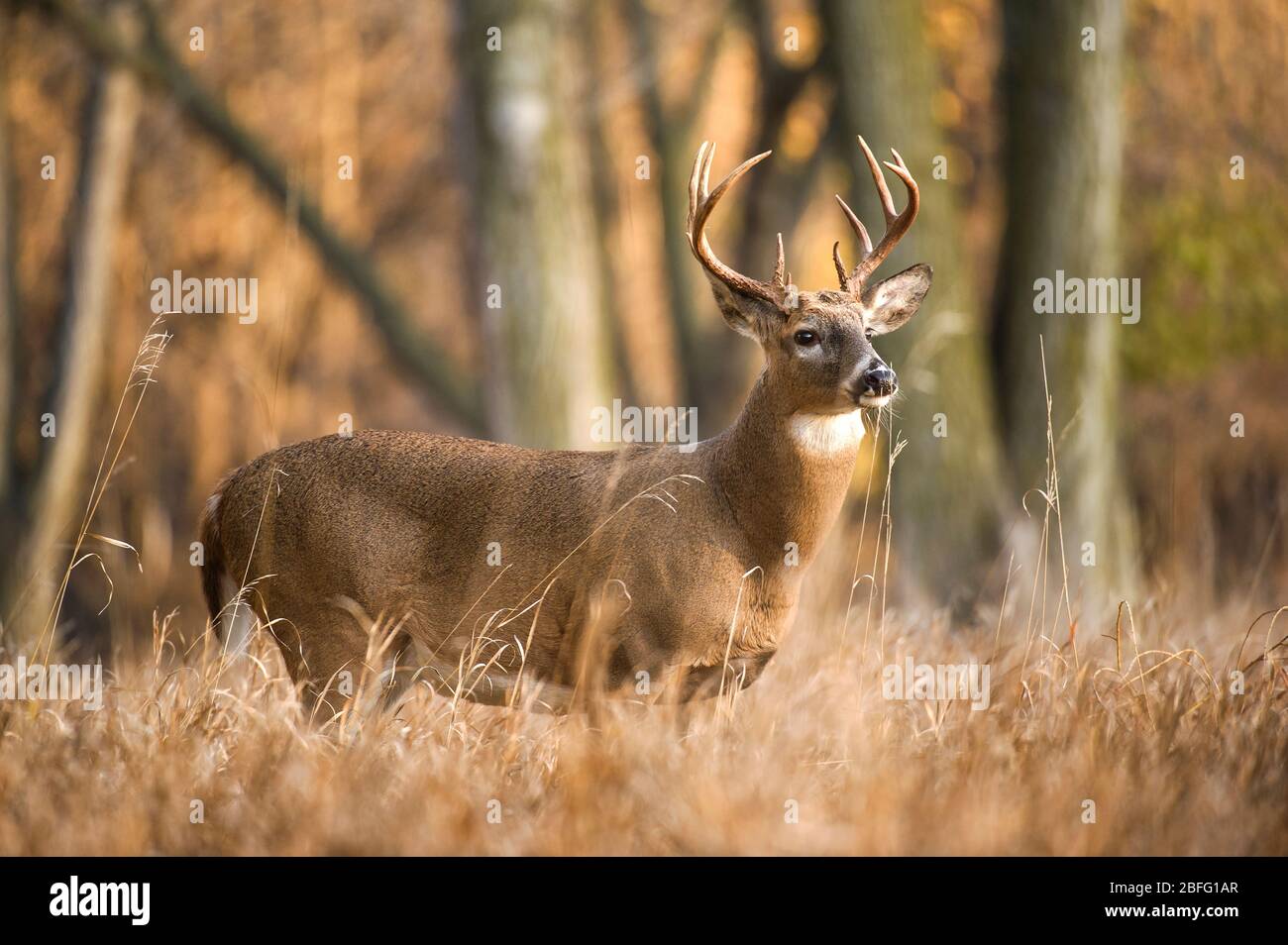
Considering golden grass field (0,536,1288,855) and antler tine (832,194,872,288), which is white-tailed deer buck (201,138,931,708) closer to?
antler tine (832,194,872,288)

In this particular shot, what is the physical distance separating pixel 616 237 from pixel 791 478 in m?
13.6

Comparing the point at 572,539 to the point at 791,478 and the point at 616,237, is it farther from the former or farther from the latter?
the point at 616,237

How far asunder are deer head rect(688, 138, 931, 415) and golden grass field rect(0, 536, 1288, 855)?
958mm

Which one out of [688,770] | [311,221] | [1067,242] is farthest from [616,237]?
[688,770]

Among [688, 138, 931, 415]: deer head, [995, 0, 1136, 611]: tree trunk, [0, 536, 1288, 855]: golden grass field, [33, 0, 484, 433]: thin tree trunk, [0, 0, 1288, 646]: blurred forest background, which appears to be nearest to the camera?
[0, 536, 1288, 855]: golden grass field

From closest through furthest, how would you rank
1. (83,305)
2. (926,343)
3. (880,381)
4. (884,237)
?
(880,381) < (884,237) < (926,343) < (83,305)

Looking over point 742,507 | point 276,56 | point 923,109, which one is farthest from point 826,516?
point 276,56

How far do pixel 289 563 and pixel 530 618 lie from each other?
0.78 m

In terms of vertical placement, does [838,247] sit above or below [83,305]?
below

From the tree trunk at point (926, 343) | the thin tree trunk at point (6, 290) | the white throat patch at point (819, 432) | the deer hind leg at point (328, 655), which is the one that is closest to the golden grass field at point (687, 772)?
the deer hind leg at point (328, 655)

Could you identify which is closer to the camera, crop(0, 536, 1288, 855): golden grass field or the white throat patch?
crop(0, 536, 1288, 855): golden grass field

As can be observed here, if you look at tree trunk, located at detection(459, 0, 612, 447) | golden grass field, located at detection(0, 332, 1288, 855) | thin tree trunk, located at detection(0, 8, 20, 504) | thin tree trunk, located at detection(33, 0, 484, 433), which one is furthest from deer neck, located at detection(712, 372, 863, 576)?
thin tree trunk, located at detection(0, 8, 20, 504)

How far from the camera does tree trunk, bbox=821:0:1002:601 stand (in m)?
7.97

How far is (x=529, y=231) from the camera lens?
29.6 feet
